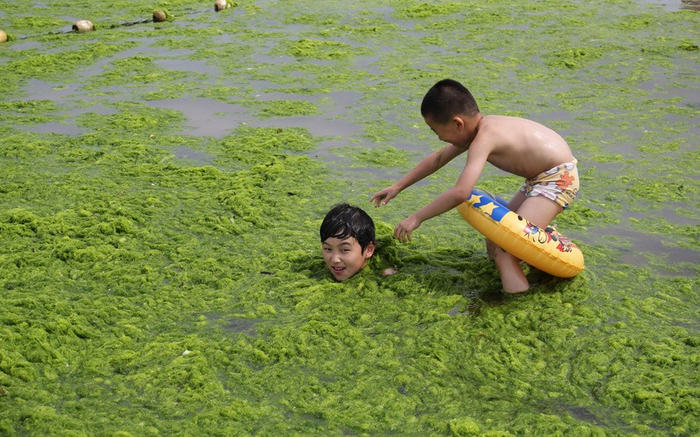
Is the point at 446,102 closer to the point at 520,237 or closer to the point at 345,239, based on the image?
the point at 520,237

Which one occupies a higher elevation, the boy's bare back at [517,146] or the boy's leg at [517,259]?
the boy's bare back at [517,146]

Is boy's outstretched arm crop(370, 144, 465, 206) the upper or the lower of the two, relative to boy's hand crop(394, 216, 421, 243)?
upper

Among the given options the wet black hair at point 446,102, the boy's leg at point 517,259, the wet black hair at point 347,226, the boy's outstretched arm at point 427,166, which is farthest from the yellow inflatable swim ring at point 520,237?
the wet black hair at point 347,226

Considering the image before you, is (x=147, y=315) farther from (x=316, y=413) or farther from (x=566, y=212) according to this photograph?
(x=566, y=212)

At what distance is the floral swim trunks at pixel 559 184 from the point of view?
4828mm

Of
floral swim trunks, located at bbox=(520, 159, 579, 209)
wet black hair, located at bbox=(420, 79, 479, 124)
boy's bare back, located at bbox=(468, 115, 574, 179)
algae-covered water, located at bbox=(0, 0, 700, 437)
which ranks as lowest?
algae-covered water, located at bbox=(0, 0, 700, 437)

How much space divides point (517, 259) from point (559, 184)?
0.52 metres

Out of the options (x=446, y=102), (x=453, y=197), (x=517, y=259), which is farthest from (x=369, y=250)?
(x=446, y=102)

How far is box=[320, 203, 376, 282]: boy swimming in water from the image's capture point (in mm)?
4930

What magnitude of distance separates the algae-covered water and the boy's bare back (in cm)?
70

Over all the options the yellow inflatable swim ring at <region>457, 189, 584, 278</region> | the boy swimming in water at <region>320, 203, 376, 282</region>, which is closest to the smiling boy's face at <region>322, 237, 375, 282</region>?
the boy swimming in water at <region>320, 203, 376, 282</region>

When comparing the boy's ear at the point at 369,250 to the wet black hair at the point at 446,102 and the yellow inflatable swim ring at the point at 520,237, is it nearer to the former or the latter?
the yellow inflatable swim ring at the point at 520,237

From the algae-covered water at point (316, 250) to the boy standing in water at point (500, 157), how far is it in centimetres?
44

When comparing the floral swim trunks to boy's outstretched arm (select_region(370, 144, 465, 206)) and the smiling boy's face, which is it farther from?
the smiling boy's face
